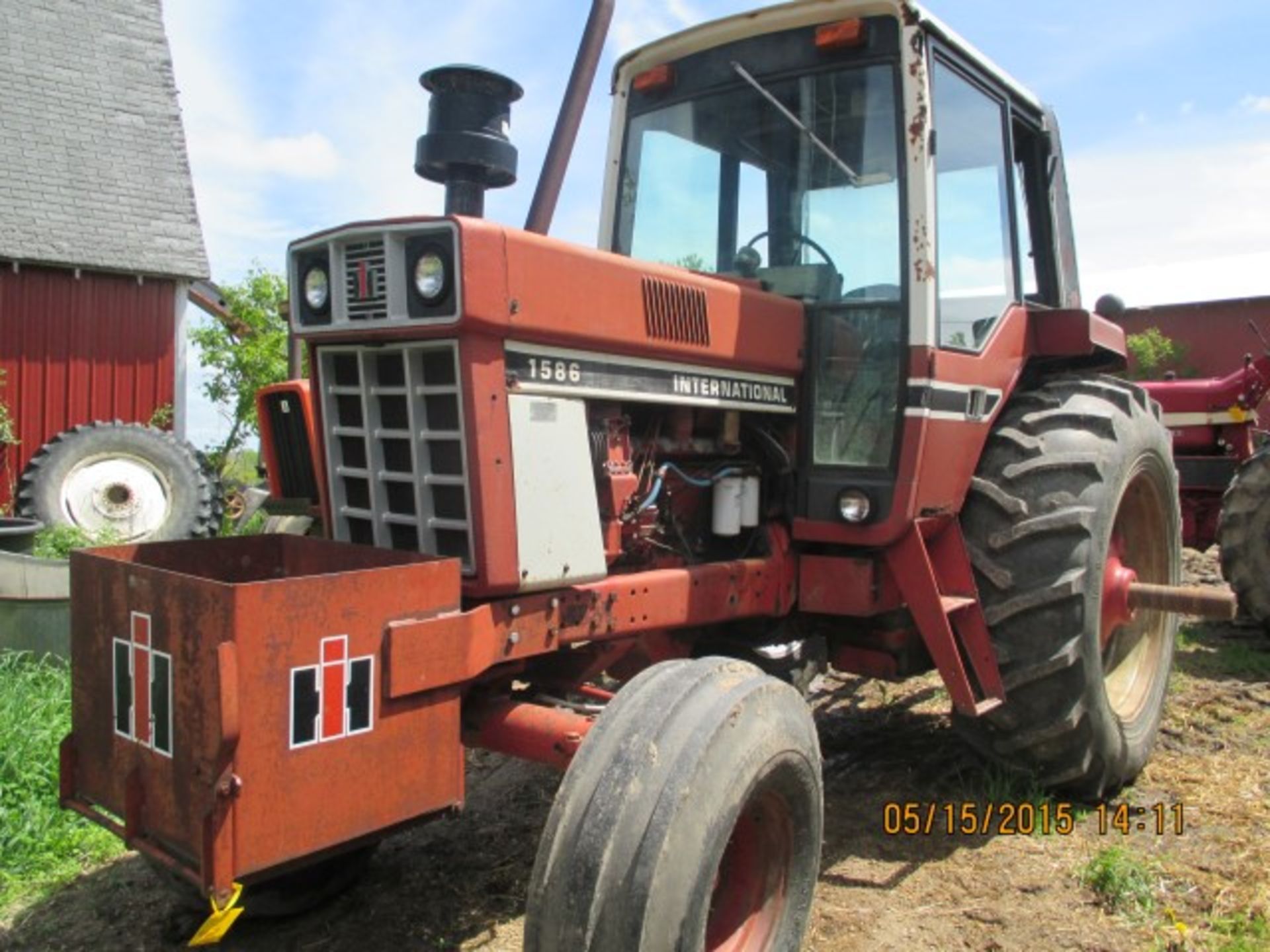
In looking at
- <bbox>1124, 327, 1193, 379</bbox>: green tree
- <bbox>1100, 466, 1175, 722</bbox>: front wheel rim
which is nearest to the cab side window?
<bbox>1100, 466, 1175, 722</bbox>: front wheel rim

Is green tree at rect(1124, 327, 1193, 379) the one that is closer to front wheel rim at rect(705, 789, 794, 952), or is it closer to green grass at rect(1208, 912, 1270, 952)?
green grass at rect(1208, 912, 1270, 952)

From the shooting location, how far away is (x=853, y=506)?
11.9ft

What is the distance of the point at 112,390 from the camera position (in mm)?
11531

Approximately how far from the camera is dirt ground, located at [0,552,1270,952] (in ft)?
10.4

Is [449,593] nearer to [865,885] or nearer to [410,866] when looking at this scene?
[410,866]

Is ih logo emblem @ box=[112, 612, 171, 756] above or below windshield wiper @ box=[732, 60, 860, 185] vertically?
below

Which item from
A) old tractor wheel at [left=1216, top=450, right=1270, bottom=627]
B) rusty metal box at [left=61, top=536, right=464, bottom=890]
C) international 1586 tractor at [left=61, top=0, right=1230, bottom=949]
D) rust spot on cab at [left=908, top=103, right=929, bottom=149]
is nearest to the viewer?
rusty metal box at [left=61, top=536, right=464, bottom=890]

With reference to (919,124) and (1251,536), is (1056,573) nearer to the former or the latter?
(919,124)

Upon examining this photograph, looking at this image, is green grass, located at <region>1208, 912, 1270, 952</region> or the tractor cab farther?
the tractor cab

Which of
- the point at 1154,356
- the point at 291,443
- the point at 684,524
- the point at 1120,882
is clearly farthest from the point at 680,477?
the point at 1154,356

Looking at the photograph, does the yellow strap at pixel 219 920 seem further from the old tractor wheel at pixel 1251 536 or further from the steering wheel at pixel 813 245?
the old tractor wheel at pixel 1251 536

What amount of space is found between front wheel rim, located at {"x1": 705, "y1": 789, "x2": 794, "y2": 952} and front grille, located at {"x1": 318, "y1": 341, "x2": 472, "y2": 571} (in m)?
0.97

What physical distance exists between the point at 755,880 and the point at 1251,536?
4.73 meters

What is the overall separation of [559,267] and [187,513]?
22.9ft
